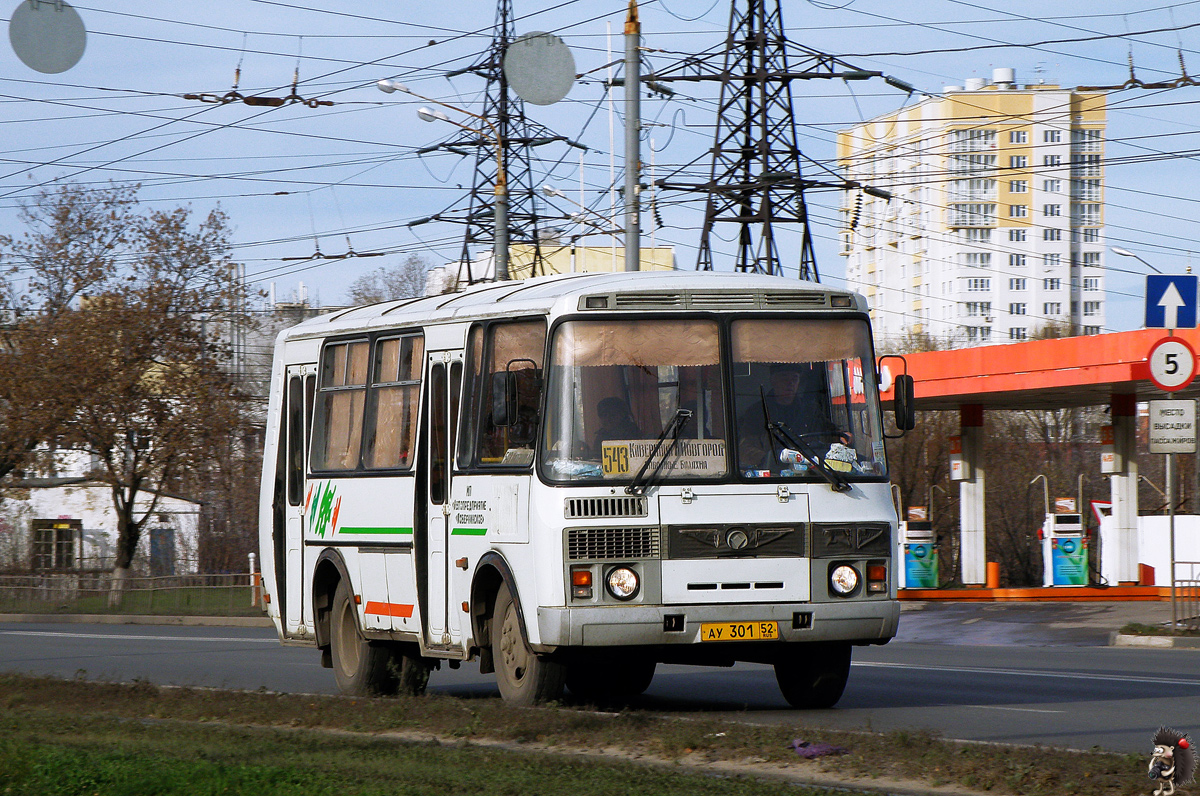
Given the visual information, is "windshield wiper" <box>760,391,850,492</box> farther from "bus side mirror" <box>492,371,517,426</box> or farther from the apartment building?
the apartment building

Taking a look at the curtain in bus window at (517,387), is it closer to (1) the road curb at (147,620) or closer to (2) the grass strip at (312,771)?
(2) the grass strip at (312,771)

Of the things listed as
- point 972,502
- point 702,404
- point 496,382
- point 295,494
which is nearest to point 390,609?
point 295,494

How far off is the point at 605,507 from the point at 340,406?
4.27m

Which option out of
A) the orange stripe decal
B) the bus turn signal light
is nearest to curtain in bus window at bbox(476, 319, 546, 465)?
the bus turn signal light

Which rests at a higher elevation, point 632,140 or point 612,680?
point 632,140

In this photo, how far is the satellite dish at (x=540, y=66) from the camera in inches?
839

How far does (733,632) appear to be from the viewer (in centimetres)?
1085

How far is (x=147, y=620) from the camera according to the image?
37781 mm

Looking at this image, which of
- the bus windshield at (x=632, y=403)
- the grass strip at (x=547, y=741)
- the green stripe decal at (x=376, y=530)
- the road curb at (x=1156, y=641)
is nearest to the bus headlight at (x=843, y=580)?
the bus windshield at (x=632, y=403)

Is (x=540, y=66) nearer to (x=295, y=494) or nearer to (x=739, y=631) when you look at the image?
(x=295, y=494)

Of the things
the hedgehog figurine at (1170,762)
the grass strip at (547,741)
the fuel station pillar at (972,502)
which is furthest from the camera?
the fuel station pillar at (972,502)

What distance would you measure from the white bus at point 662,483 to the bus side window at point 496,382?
2cm

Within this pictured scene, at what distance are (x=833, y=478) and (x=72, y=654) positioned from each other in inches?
593

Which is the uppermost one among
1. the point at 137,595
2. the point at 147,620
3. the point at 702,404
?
the point at 702,404
